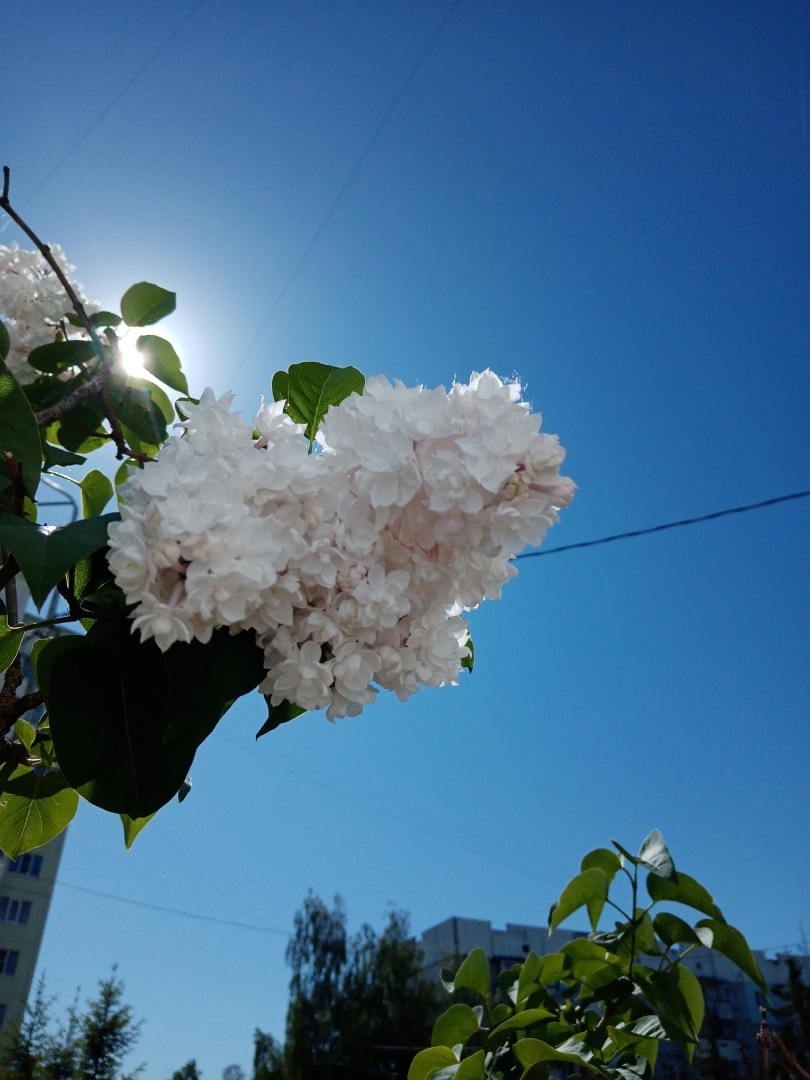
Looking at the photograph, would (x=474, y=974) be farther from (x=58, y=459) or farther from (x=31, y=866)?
(x=31, y=866)

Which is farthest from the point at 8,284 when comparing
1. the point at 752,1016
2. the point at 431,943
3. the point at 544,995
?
the point at 431,943

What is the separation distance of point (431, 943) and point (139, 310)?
23361 mm

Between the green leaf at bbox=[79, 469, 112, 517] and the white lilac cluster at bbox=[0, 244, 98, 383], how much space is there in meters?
0.36

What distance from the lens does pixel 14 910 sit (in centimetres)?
2100

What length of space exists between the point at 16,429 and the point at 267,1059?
20.9 meters

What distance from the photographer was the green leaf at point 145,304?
886mm

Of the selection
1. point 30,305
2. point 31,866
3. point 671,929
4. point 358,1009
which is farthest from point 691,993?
point 31,866

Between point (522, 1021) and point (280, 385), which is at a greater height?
point (280, 385)

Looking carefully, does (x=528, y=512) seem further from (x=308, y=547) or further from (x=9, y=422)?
(x=9, y=422)

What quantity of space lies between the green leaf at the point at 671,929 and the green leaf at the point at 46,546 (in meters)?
0.52

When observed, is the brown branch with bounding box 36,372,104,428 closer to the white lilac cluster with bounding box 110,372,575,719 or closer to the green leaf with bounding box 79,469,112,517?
the green leaf with bounding box 79,469,112,517

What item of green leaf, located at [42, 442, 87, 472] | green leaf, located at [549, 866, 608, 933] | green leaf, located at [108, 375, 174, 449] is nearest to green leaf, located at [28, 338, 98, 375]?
green leaf, located at [108, 375, 174, 449]

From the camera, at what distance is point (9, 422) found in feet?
1.42

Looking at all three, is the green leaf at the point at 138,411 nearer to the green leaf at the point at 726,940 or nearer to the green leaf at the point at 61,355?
the green leaf at the point at 61,355
